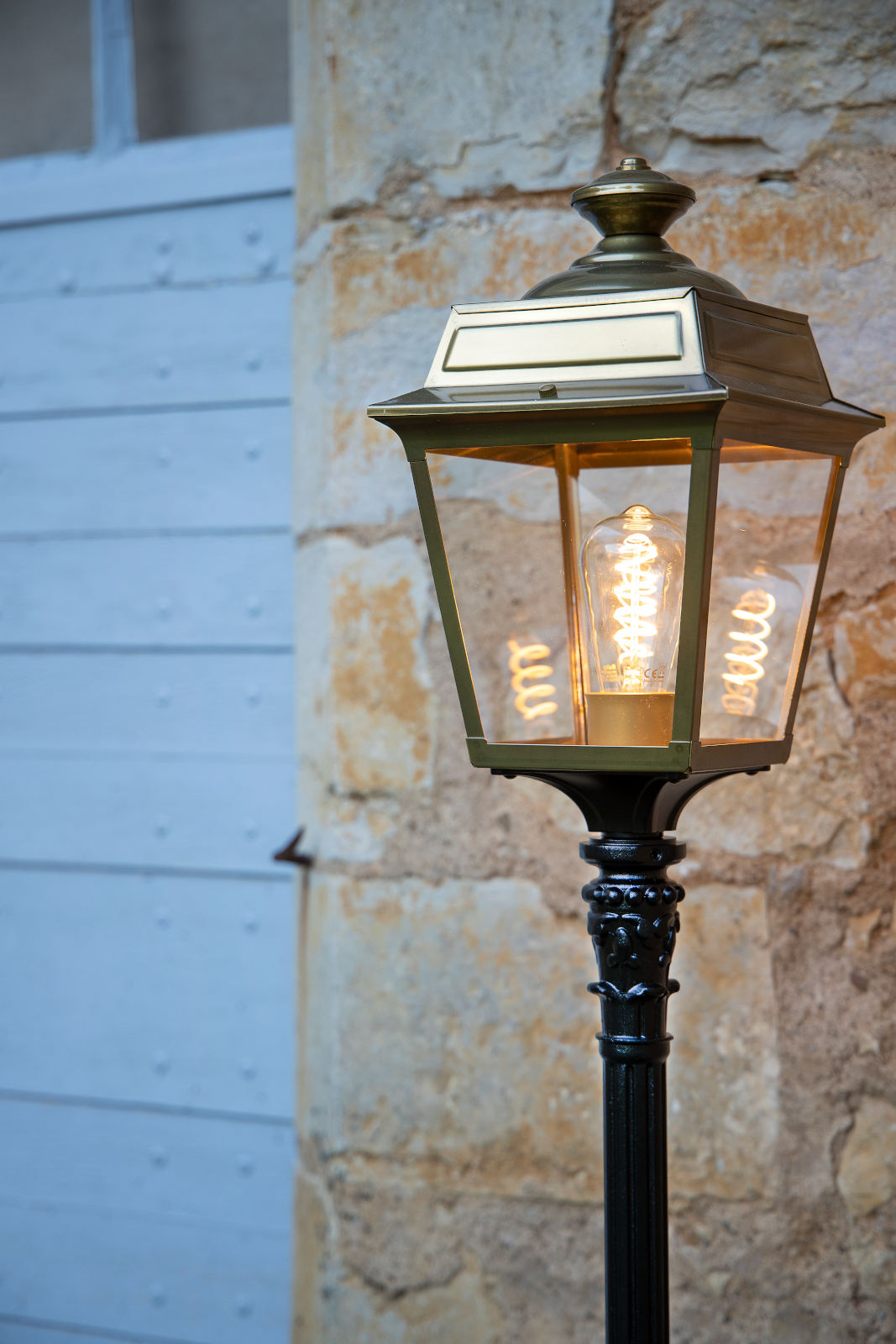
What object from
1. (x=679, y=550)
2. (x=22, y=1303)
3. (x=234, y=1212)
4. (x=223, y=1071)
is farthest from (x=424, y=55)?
(x=22, y=1303)

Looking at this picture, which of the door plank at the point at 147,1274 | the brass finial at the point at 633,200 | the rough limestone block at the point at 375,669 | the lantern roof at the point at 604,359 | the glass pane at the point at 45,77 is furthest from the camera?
the glass pane at the point at 45,77

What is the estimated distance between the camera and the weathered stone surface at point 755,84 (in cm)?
126

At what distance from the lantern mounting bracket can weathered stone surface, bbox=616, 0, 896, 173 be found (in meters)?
0.74

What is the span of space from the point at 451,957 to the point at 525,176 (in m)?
0.87

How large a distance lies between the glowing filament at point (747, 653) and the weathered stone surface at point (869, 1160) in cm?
54

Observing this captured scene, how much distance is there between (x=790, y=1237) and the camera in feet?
4.20

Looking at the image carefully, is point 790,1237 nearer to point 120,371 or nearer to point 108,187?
point 120,371

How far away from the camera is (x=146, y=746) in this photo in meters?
1.75

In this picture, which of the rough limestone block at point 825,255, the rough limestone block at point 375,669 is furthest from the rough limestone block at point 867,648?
the rough limestone block at point 375,669

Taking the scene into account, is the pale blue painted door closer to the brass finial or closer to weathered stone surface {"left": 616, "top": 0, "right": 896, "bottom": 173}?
weathered stone surface {"left": 616, "top": 0, "right": 896, "bottom": 173}

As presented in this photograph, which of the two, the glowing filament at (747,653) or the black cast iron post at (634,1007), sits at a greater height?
the glowing filament at (747,653)

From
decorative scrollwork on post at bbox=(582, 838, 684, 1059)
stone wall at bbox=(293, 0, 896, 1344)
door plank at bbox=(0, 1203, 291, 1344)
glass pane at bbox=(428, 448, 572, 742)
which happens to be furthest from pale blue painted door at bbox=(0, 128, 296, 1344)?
decorative scrollwork on post at bbox=(582, 838, 684, 1059)

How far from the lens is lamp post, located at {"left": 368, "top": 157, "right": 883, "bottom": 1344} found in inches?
31.5

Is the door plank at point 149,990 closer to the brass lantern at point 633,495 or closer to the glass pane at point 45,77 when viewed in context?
the brass lantern at point 633,495
